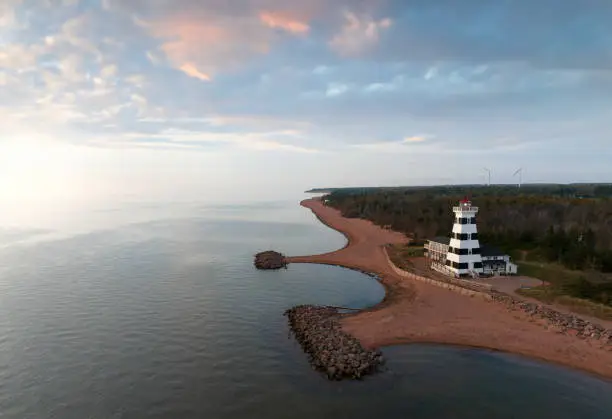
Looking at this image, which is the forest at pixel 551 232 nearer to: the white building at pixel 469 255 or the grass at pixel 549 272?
the grass at pixel 549 272

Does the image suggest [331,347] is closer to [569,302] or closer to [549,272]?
[569,302]

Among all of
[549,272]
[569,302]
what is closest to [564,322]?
[569,302]

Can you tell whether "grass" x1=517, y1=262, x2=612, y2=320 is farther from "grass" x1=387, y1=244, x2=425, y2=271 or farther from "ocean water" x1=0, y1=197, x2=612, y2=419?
"grass" x1=387, y1=244, x2=425, y2=271

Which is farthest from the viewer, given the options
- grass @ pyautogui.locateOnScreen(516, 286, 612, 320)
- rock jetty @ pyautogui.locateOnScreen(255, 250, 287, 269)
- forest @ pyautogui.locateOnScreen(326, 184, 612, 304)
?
rock jetty @ pyautogui.locateOnScreen(255, 250, 287, 269)

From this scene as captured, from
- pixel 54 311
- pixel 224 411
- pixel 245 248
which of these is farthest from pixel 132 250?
pixel 224 411

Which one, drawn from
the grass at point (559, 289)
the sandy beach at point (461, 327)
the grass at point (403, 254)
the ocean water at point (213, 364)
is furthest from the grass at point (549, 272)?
the ocean water at point (213, 364)

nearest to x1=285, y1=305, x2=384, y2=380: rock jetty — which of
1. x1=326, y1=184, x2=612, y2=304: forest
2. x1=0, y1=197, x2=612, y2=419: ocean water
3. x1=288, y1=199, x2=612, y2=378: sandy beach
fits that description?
x1=0, y1=197, x2=612, y2=419: ocean water
